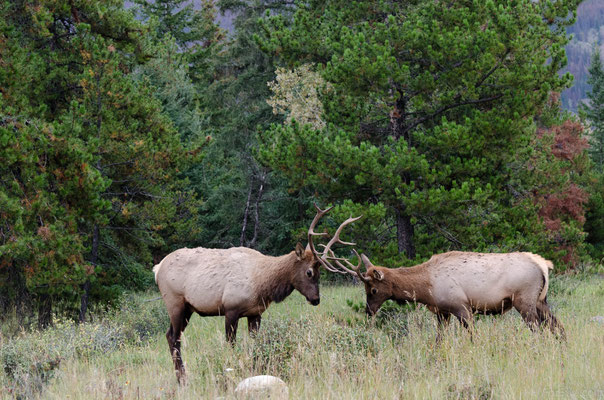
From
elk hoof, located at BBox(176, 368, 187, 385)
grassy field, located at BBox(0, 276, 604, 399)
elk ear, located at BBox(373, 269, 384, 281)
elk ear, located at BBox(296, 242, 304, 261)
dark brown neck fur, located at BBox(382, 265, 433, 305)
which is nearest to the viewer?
grassy field, located at BBox(0, 276, 604, 399)

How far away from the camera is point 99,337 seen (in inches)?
397

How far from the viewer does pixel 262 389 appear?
5641 millimetres

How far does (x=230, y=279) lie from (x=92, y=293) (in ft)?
21.0

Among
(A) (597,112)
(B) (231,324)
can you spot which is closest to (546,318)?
(B) (231,324)

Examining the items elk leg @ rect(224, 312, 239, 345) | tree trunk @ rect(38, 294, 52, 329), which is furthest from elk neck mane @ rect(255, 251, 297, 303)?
tree trunk @ rect(38, 294, 52, 329)

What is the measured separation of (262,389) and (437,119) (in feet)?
28.8

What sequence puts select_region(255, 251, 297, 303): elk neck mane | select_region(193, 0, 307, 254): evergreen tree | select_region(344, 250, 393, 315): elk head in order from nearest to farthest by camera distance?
select_region(255, 251, 297, 303): elk neck mane → select_region(344, 250, 393, 315): elk head → select_region(193, 0, 307, 254): evergreen tree

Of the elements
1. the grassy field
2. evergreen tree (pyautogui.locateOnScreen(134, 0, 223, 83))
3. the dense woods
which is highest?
evergreen tree (pyautogui.locateOnScreen(134, 0, 223, 83))

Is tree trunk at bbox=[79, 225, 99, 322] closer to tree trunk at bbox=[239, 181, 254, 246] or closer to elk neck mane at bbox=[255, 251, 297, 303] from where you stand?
elk neck mane at bbox=[255, 251, 297, 303]

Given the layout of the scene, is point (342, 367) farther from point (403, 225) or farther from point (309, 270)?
point (403, 225)

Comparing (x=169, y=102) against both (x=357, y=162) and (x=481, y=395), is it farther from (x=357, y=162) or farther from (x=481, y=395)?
(x=481, y=395)

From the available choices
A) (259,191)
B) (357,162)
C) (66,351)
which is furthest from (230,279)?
(259,191)

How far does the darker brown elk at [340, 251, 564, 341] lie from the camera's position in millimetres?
8758

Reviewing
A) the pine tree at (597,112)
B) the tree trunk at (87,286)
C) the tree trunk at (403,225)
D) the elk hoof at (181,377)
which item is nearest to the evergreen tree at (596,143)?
the pine tree at (597,112)
